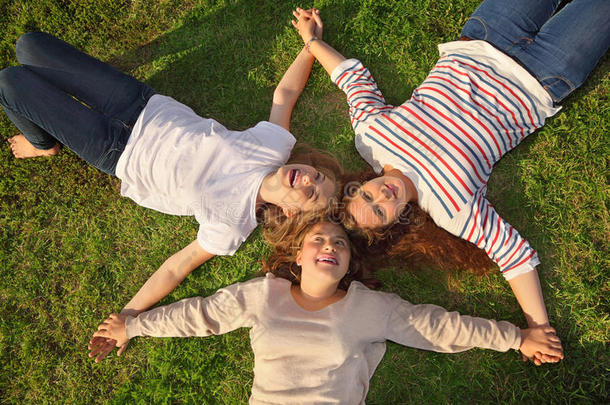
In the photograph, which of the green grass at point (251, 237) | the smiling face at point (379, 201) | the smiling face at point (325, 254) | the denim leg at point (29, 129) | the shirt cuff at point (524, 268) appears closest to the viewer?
the smiling face at point (379, 201)

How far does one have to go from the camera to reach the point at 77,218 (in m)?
3.63

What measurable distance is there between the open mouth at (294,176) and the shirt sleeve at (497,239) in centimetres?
125

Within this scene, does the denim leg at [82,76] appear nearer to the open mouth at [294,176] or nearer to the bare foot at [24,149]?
the bare foot at [24,149]

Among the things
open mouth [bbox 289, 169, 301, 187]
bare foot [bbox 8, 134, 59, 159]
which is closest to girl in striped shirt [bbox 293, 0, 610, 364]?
open mouth [bbox 289, 169, 301, 187]

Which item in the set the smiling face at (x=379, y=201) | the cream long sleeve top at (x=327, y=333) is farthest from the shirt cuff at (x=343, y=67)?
the cream long sleeve top at (x=327, y=333)

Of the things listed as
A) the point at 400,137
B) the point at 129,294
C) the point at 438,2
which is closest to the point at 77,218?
the point at 129,294

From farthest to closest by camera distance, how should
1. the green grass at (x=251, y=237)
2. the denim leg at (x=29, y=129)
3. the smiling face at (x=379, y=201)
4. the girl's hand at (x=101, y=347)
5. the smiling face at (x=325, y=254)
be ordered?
the girl's hand at (x=101, y=347) → the green grass at (x=251, y=237) → the denim leg at (x=29, y=129) → the smiling face at (x=325, y=254) → the smiling face at (x=379, y=201)

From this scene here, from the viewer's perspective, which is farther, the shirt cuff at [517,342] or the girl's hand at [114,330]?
the girl's hand at [114,330]

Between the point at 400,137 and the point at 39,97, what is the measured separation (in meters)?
2.72

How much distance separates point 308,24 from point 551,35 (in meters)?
1.90

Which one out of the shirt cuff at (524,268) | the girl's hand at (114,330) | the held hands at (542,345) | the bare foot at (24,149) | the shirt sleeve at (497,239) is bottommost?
the girl's hand at (114,330)

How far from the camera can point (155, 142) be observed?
2.97m

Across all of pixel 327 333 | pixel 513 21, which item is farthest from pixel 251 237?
pixel 513 21

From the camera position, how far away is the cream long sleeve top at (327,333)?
2847mm
